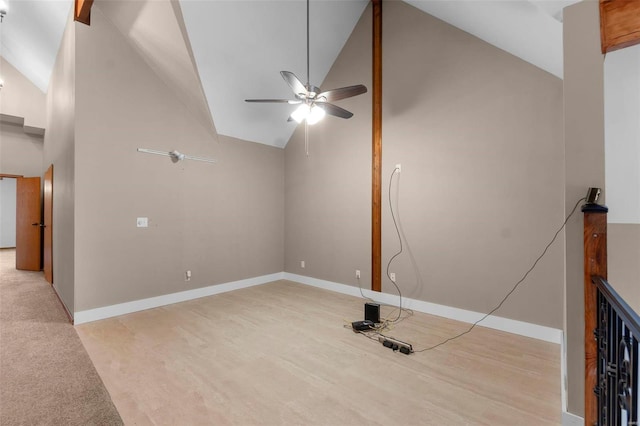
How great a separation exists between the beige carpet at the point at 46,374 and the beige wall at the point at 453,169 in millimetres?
3405

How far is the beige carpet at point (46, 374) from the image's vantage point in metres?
1.89

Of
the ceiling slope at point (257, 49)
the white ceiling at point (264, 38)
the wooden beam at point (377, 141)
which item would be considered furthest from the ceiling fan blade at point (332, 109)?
the ceiling slope at point (257, 49)

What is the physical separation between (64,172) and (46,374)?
2761 mm

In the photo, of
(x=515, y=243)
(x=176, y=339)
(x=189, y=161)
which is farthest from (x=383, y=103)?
(x=176, y=339)

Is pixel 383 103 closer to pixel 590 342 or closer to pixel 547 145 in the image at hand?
pixel 547 145

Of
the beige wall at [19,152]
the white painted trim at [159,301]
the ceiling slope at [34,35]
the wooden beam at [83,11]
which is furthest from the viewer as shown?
the beige wall at [19,152]

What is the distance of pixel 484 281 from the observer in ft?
11.2

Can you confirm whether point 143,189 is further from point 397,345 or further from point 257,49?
point 397,345

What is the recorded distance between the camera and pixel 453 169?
3.65 m

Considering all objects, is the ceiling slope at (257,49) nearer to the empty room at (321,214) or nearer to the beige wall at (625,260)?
the empty room at (321,214)

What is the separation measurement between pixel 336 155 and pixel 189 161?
2.37 meters

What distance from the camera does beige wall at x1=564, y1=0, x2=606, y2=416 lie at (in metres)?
1.70

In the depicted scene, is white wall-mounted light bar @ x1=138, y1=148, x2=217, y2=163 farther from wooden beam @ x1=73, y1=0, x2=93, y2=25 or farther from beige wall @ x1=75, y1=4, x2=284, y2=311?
wooden beam @ x1=73, y1=0, x2=93, y2=25

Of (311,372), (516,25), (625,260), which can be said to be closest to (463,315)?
(625,260)
